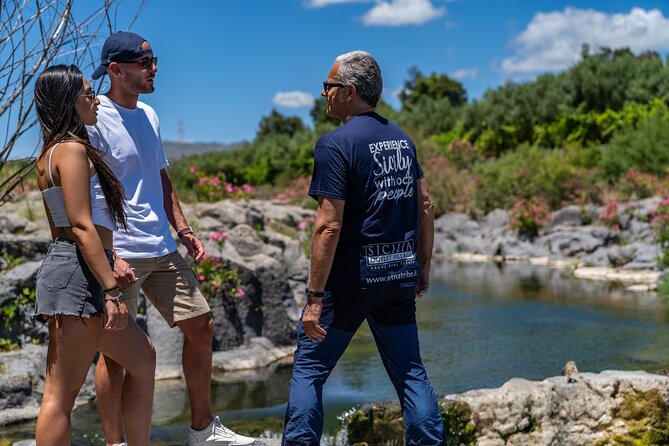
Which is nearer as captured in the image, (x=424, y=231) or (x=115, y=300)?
(x=115, y=300)

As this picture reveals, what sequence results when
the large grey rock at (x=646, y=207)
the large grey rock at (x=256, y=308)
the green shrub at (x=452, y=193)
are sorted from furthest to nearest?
the green shrub at (x=452, y=193), the large grey rock at (x=646, y=207), the large grey rock at (x=256, y=308)

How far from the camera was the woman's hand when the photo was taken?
3100mm

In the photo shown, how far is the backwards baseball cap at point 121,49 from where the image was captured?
3740mm

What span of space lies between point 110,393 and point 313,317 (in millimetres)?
962

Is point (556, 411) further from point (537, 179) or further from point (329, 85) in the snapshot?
point (537, 179)

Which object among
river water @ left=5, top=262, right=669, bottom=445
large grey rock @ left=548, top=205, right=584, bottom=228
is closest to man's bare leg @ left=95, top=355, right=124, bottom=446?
river water @ left=5, top=262, right=669, bottom=445

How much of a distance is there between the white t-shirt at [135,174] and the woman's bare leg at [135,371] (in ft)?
1.29

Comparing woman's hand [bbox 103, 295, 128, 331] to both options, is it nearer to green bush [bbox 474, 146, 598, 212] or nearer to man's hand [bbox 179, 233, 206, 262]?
man's hand [bbox 179, 233, 206, 262]

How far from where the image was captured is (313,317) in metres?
3.39

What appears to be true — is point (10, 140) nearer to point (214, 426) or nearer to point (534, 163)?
point (214, 426)

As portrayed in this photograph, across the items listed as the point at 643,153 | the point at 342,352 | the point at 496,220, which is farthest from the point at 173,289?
the point at 643,153

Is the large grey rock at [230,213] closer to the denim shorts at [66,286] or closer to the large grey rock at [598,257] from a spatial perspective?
the denim shorts at [66,286]

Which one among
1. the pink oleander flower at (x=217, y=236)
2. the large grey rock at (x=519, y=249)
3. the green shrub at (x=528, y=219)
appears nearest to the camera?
the pink oleander flower at (x=217, y=236)

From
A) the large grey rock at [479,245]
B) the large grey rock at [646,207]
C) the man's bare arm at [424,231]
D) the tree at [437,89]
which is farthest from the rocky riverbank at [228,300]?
the tree at [437,89]
